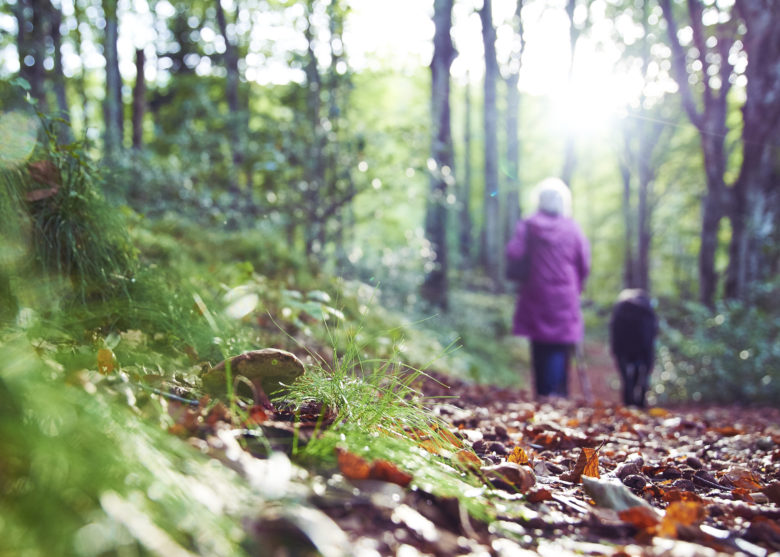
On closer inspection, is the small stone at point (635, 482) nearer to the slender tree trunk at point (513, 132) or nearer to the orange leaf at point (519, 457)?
the orange leaf at point (519, 457)

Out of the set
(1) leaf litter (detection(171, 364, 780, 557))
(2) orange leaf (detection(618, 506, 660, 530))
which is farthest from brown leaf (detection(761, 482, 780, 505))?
(2) orange leaf (detection(618, 506, 660, 530))

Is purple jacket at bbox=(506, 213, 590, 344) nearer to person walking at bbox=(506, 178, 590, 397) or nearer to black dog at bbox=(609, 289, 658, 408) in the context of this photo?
person walking at bbox=(506, 178, 590, 397)

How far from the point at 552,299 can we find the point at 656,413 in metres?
1.73

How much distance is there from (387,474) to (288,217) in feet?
24.1

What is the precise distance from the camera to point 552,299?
19.9 feet

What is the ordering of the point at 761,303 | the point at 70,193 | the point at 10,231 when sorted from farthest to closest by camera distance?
the point at 761,303
the point at 70,193
the point at 10,231

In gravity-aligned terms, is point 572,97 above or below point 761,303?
above

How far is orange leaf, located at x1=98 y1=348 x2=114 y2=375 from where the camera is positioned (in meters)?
1.74

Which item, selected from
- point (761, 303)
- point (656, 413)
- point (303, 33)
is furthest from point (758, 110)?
point (303, 33)

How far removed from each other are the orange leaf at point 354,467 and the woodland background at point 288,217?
1.27ft

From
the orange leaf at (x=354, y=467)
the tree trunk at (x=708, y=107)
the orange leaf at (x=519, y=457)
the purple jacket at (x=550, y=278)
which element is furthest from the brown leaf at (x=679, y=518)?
the tree trunk at (x=708, y=107)

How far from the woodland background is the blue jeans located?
1282 millimetres

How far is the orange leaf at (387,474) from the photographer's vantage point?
1521 millimetres

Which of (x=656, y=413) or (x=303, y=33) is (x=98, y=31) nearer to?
(x=303, y=33)
